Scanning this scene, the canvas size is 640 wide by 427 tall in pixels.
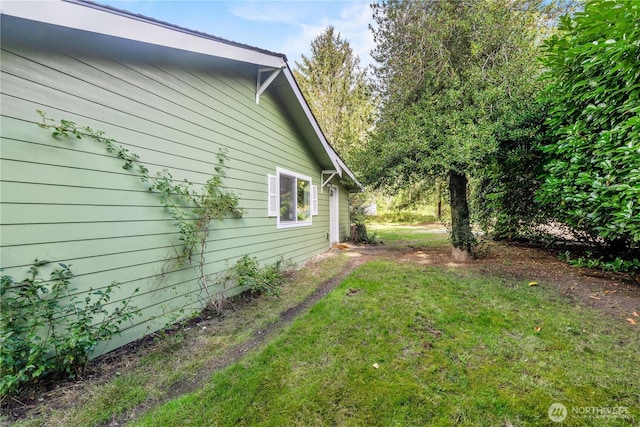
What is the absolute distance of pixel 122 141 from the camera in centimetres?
293

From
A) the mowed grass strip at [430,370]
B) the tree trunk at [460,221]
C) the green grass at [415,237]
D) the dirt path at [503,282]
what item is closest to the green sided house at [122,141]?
the dirt path at [503,282]

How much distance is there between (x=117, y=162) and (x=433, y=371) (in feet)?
A: 13.3

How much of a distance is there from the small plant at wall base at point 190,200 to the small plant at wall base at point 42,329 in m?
1.21

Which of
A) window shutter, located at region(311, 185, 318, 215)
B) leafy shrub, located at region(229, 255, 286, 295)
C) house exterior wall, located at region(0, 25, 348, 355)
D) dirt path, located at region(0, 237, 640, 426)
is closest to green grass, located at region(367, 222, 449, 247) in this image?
dirt path, located at region(0, 237, 640, 426)

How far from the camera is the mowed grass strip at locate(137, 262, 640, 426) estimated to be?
75.7 inches

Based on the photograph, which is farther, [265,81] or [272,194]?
[272,194]

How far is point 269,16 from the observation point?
20.9ft

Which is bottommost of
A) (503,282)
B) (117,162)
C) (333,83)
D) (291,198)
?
(503,282)

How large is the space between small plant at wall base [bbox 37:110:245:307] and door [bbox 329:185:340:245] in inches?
220

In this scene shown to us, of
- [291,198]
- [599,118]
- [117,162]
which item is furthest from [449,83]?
[117,162]

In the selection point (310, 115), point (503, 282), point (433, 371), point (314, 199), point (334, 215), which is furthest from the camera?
point (334, 215)

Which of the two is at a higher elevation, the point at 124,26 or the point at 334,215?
the point at 124,26

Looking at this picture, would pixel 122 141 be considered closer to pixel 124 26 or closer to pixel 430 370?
pixel 124 26

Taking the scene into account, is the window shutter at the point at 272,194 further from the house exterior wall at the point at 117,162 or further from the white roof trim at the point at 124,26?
the white roof trim at the point at 124,26
